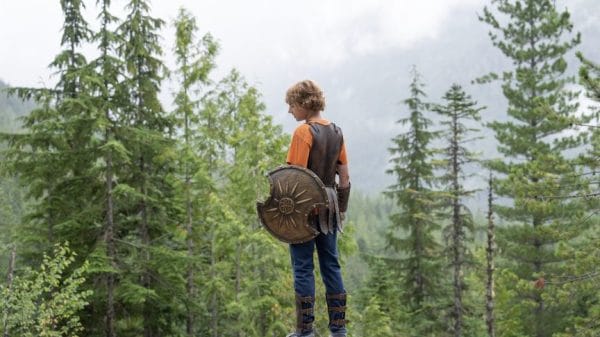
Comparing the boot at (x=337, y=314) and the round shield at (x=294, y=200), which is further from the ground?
the round shield at (x=294, y=200)

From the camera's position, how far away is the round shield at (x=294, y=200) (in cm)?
519

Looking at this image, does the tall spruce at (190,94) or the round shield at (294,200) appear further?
the tall spruce at (190,94)

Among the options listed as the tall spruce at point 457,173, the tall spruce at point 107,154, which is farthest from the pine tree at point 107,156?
the tall spruce at point 457,173

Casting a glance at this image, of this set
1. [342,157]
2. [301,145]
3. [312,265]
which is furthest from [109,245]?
[301,145]

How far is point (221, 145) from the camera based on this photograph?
1684 centimetres

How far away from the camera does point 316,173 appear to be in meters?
5.36

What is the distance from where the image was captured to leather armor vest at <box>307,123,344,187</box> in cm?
525

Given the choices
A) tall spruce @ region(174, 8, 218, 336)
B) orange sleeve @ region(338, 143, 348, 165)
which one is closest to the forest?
tall spruce @ region(174, 8, 218, 336)

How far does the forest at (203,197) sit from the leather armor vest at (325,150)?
263 inches

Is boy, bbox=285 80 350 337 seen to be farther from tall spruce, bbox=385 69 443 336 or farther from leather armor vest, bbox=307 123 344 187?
tall spruce, bbox=385 69 443 336

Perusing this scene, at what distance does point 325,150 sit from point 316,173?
242 mm

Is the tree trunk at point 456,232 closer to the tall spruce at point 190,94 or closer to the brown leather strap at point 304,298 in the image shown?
the tall spruce at point 190,94

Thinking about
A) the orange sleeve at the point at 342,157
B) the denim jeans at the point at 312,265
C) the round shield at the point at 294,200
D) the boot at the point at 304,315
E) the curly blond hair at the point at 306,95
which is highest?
the curly blond hair at the point at 306,95

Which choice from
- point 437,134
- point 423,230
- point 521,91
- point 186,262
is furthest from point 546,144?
point 186,262
